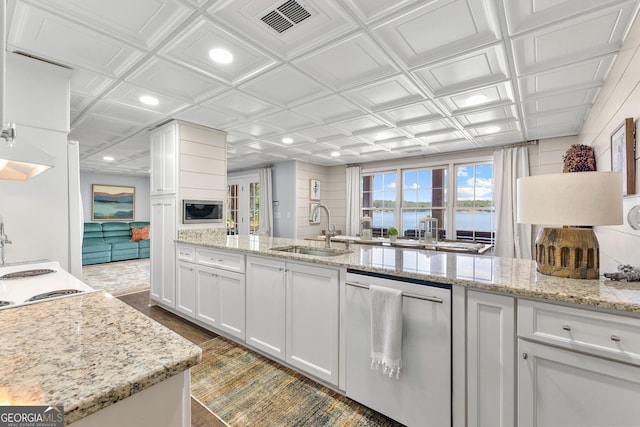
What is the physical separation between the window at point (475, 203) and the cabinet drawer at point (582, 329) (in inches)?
179

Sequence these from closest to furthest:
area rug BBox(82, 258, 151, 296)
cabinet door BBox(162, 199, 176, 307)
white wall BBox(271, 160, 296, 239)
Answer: cabinet door BBox(162, 199, 176, 307) → area rug BBox(82, 258, 151, 296) → white wall BBox(271, 160, 296, 239)

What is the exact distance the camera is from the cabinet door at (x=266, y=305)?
7.17ft

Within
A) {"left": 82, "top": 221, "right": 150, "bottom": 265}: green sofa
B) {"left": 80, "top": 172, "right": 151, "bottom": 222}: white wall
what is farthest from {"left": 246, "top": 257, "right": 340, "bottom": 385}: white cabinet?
{"left": 80, "top": 172, "right": 151, "bottom": 222}: white wall

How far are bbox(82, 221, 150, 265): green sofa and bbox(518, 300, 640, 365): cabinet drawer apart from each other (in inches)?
315

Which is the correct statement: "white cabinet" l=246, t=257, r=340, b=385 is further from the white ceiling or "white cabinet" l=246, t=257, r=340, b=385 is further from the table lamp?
the white ceiling

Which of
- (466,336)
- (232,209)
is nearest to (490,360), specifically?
(466,336)

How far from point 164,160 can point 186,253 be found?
1333 mm

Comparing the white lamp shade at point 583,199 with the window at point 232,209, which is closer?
the white lamp shade at point 583,199

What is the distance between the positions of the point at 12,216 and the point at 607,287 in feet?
11.8

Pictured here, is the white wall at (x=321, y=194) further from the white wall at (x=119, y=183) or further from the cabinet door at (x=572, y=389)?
the cabinet door at (x=572, y=389)

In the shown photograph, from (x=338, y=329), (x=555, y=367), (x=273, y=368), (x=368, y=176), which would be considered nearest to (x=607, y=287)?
(x=555, y=367)

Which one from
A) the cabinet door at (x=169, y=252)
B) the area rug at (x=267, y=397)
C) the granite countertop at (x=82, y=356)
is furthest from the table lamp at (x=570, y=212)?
the cabinet door at (x=169, y=252)

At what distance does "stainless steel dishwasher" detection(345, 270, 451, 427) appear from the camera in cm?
143

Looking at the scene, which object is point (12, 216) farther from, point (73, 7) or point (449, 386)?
point (449, 386)
